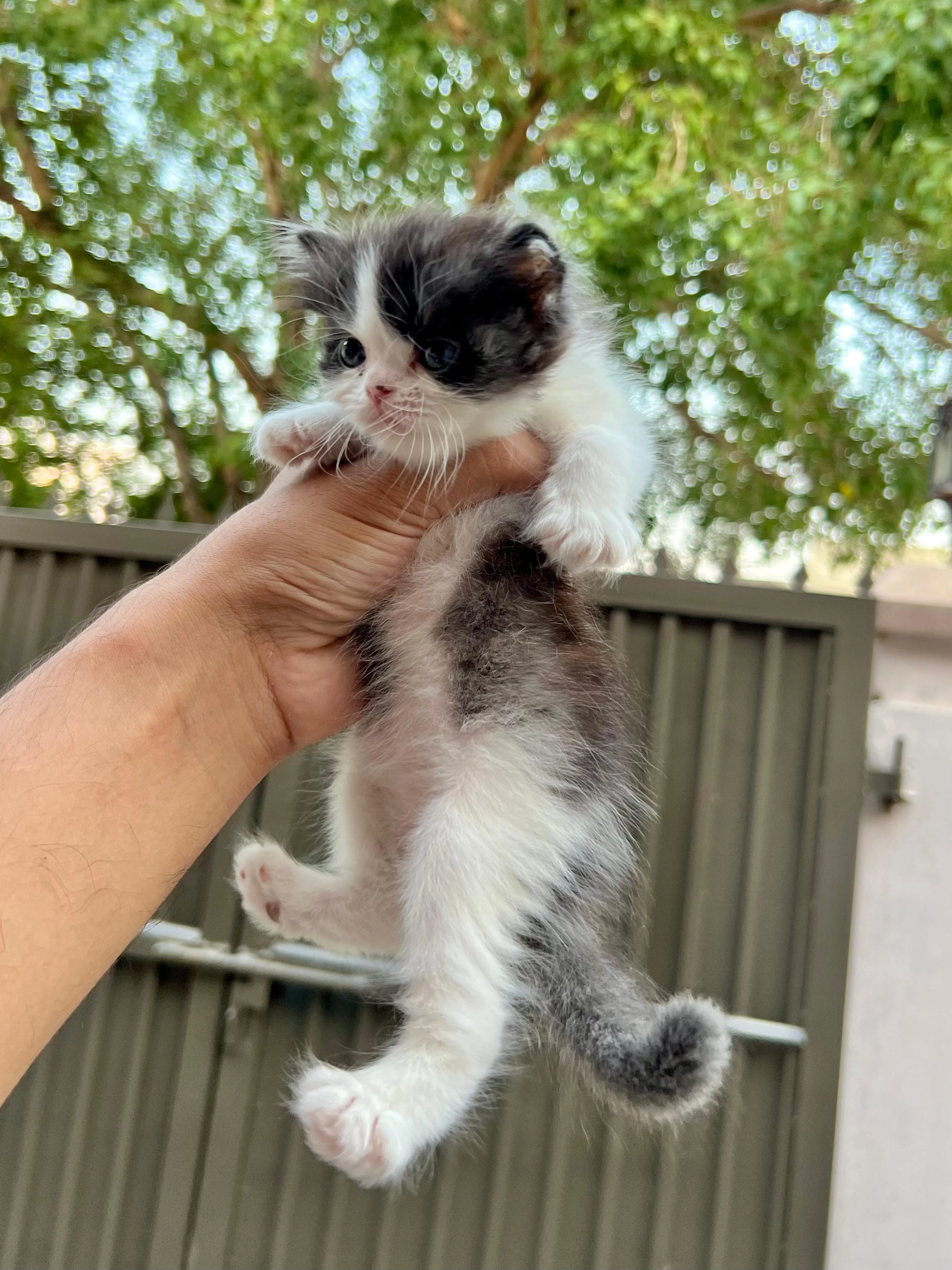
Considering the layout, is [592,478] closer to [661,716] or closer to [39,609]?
[661,716]

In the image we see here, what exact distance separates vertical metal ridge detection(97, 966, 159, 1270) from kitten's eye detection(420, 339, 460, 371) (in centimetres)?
247

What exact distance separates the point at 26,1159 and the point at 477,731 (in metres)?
2.67

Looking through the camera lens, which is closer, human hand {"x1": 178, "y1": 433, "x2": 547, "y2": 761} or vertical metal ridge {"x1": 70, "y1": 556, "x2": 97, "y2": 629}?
human hand {"x1": 178, "y1": 433, "x2": 547, "y2": 761}

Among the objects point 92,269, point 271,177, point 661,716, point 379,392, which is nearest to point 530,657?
point 379,392

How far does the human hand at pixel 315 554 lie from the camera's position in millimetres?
1605

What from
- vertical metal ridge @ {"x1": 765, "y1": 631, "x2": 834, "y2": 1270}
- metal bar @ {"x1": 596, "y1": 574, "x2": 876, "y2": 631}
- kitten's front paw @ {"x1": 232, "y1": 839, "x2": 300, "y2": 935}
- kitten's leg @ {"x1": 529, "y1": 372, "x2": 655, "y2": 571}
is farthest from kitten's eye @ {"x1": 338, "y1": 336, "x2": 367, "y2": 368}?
vertical metal ridge @ {"x1": 765, "y1": 631, "x2": 834, "y2": 1270}

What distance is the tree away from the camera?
4.51 metres

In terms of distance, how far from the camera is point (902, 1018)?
10.0 ft

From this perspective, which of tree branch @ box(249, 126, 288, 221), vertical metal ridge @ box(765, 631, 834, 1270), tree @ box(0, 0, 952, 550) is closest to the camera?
vertical metal ridge @ box(765, 631, 834, 1270)

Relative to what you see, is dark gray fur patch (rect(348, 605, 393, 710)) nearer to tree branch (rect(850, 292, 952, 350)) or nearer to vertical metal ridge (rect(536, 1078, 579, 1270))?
vertical metal ridge (rect(536, 1078, 579, 1270))

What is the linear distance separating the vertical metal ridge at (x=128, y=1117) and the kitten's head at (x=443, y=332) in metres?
2.36

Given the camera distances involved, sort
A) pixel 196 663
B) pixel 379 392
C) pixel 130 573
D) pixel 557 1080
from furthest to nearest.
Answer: pixel 130 573
pixel 557 1080
pixel 196 663
pixel 379 392

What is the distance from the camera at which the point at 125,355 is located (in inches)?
294

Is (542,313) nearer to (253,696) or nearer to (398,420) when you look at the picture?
(398,420)
